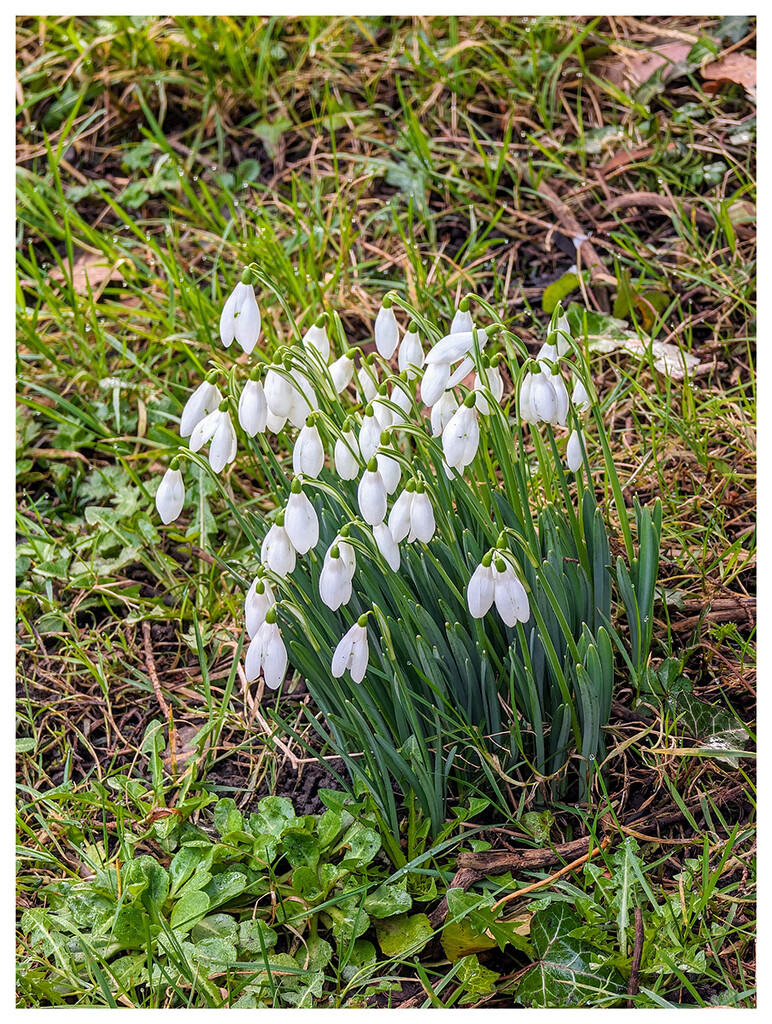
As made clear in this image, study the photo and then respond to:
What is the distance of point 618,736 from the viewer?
6.72 feet

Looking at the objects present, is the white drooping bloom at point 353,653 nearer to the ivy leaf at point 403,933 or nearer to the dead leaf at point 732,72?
the ivy leaf at point 403,933

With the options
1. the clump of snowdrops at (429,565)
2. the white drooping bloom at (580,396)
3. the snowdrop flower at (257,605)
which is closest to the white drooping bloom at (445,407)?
the clump of snowdrops at (429,565)

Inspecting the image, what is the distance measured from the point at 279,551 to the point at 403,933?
772 mm

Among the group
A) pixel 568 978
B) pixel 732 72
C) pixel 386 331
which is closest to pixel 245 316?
pixel 386 331

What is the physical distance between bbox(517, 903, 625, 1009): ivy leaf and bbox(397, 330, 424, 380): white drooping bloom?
1.06 metres

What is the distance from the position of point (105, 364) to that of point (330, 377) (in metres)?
1.53

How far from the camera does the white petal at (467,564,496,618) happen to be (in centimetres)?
154

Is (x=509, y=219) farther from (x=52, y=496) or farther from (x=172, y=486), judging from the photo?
(x=172, y=486)

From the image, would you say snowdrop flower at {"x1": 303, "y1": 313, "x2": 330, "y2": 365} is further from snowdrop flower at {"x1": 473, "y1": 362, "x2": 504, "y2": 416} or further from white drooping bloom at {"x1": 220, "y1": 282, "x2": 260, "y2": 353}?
snowdrop flower at {"x1": 473, "y1": 362, "x2": 504, "y2": 416}

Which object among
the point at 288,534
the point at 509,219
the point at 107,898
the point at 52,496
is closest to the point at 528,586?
the point at 288,534

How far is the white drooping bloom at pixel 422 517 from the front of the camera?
1.59 metres

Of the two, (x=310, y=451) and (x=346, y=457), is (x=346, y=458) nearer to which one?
(x=346, y=457)

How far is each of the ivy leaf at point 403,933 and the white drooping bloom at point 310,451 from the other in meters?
0.87

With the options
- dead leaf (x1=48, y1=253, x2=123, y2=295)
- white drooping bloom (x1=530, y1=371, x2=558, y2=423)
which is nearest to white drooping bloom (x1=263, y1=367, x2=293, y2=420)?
white drooping bloom (x1=530, y1=371, x2=558, y2=423)
